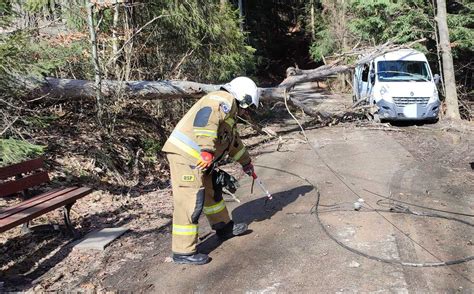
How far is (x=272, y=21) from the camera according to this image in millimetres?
32312

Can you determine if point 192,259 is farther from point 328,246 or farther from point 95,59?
point 95,59

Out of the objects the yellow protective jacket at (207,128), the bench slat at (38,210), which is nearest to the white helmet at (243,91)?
the yellow protective jacket at (207,128)

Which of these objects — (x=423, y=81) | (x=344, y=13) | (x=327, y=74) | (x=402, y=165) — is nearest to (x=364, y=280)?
(x=402, y=165)

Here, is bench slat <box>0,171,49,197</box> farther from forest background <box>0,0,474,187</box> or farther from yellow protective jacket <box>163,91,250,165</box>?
yellow protective jacket <box>163,91,250,165</box>

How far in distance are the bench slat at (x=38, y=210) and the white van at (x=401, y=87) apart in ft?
33.1

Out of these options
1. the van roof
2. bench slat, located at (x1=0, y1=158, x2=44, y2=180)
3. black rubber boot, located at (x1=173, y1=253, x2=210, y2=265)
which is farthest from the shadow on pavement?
the van roof

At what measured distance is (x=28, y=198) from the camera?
5.40 m

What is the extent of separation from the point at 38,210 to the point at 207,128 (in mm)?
2020

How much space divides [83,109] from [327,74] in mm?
7645

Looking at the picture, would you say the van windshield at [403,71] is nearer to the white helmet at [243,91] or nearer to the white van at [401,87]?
the white van at [401,87]

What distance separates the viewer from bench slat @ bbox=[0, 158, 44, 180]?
16.0ft

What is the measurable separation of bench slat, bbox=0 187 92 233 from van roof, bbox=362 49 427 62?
11.6 m

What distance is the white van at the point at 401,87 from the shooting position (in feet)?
42.0

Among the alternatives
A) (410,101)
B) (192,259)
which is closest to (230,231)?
(192,259)
